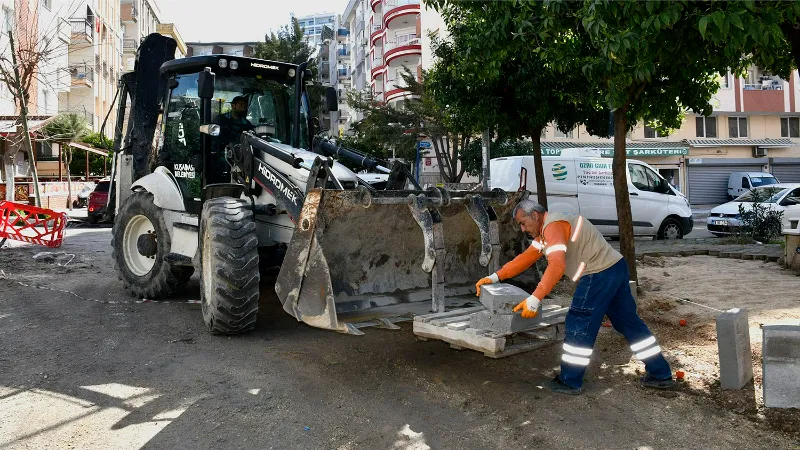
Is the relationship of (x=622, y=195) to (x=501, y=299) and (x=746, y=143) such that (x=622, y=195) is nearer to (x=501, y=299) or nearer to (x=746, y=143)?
(x=501, y=299)

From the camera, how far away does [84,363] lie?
5676mm

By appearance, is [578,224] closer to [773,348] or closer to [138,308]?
[773,348]

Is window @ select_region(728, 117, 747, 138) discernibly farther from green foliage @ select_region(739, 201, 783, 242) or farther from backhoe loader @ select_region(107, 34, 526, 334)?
backhoe loader @ select_region(107, 34, 526, 334)

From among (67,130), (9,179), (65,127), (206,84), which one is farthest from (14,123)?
(206,84)

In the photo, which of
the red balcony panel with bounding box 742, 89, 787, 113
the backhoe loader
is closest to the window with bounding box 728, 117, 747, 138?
the red balcony panel with bounding box 742, 89, 787, 113

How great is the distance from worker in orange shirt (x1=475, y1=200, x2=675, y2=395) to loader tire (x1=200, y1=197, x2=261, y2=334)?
228cm

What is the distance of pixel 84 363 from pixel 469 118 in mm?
8022

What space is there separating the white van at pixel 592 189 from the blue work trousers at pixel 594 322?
10.3 metres

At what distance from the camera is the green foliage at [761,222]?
1470cm

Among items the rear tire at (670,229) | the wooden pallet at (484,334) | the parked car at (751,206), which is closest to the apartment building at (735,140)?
the parked car at (751,206)

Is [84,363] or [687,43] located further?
[687,43]

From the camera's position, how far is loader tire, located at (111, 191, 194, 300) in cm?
774

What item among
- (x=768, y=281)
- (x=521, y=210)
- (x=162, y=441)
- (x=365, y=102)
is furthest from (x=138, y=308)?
(x=365, y=102)

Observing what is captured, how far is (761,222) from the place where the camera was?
48.4ft
